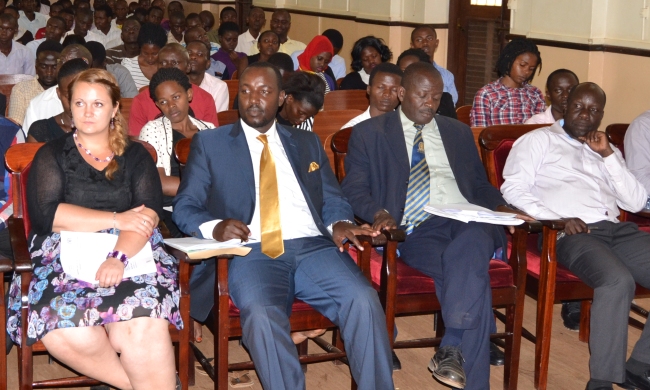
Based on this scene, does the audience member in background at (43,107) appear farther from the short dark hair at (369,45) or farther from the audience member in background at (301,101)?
the short dark hair at (369,45)

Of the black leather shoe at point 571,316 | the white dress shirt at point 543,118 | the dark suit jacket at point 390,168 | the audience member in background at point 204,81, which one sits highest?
the audience member in background at point 204,81

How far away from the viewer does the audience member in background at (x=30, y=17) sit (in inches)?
425

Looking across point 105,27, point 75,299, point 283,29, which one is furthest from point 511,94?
point 105,27

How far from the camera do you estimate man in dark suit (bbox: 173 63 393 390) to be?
8.96ft

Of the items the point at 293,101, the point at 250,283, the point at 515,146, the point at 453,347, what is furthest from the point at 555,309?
the point at 250,283

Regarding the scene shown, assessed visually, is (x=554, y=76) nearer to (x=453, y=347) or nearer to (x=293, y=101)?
(x=293, y=101)

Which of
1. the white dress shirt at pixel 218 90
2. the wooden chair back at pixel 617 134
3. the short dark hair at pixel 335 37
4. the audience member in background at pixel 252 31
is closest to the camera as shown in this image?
the wooden chair back at pixel 617 134

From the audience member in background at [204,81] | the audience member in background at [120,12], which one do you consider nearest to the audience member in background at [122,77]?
the audience member in background at [204,81]

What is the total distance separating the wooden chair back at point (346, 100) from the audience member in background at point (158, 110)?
0.98 meters

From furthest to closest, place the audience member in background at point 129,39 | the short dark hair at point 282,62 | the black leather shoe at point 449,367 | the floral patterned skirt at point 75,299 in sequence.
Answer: the audience member in background at point 129,39 < the short dark hair at point 282,62 < the black leather shoe at point 449,367 < the floral patterned skirt at point 75,299

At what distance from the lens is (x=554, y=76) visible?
4426mm

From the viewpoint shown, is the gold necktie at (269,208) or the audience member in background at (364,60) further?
the audience member in background at (364,60)

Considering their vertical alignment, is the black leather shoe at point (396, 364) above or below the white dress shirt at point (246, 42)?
below

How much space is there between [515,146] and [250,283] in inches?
57.3
